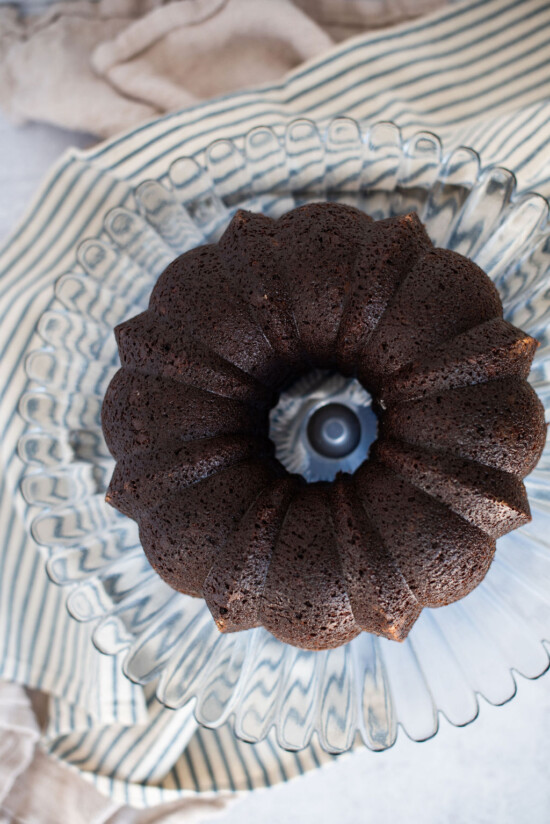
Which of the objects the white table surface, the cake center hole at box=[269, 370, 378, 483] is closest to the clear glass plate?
the cake center hole at box=[269, 370, 378, 483]

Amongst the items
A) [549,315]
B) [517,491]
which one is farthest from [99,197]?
[517,491]

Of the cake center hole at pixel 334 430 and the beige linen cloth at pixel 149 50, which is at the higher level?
the beige linen cloth at pixel 149 50

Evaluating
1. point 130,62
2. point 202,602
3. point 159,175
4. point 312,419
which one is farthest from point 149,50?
point 202,602

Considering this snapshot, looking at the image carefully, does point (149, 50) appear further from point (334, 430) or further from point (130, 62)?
point (334, 430)

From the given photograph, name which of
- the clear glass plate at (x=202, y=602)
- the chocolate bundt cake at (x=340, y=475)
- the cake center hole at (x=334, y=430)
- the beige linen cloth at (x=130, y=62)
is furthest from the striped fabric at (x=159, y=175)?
the cake center hole at (x=334, y=430)

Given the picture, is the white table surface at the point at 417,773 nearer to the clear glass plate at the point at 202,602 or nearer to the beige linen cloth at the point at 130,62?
the beige linen cloth at the point at 130,62

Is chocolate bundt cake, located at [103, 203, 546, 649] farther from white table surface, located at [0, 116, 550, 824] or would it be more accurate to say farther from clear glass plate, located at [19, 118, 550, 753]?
white table surface, located at [0, 116, 550, 824]
